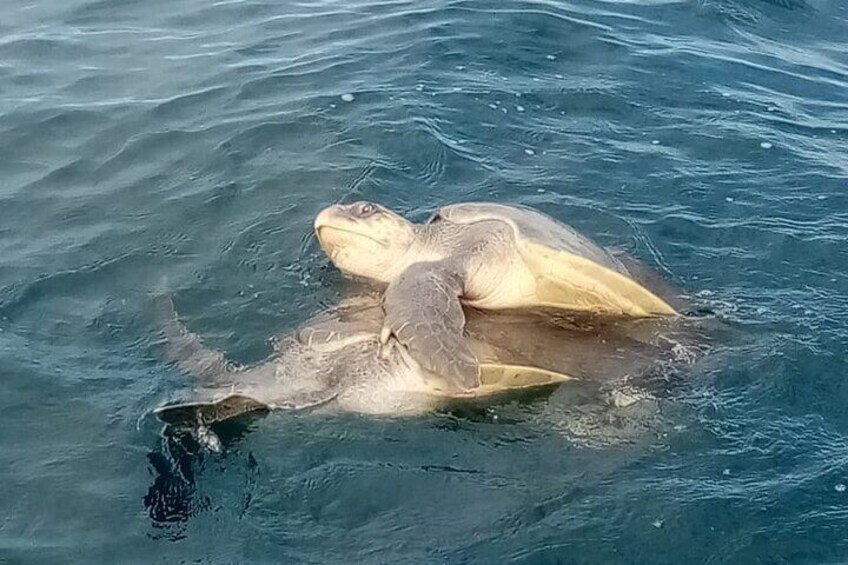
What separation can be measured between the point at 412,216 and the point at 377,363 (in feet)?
7.27

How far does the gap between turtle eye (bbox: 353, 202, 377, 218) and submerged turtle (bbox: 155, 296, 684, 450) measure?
2.41 feet

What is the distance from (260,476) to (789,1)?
996 centimetres

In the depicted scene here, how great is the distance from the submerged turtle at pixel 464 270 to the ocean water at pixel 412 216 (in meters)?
0.39

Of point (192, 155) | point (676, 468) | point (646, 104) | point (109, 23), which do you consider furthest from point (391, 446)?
point (109, 23)

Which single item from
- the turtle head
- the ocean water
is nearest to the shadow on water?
the ocean water

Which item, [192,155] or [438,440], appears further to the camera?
[192,155]

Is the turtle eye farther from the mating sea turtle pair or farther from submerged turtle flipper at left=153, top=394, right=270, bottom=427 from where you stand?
submerged turtle flipper at left=153, top=394, right=270, bottom=427

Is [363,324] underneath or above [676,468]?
above

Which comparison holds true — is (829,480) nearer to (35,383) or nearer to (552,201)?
(552,201)

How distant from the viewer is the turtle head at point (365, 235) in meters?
6.64

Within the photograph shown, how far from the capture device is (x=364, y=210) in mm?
6727

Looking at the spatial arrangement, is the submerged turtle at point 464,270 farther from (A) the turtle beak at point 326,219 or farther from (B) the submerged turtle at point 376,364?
(B) the submerged turtle at point 376,364

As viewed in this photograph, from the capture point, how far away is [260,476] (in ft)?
16.6

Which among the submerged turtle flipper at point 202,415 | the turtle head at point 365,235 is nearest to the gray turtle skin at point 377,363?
the submerged turtle flipper at point 202,415
